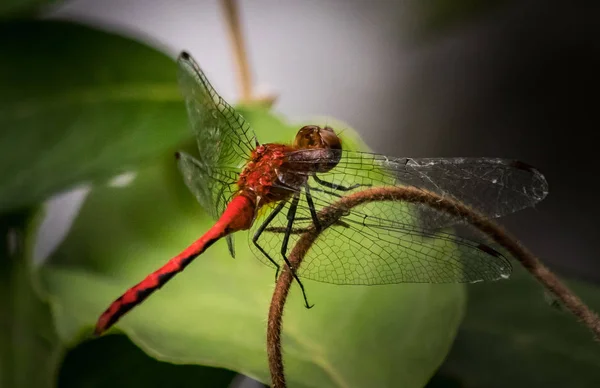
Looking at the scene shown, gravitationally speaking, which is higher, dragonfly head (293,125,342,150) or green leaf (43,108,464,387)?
dragonfly head (293,125,342,150)

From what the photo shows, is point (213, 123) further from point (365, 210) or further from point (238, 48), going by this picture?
point (238, 48)

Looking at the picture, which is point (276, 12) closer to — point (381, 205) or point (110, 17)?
point (110, 17)

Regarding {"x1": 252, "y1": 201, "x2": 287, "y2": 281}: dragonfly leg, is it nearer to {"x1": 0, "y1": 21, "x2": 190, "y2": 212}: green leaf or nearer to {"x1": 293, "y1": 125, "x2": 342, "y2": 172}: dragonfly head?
{"x1": 293, "y1": 125, "x2": 342, "y2": 172}: dragonfly head

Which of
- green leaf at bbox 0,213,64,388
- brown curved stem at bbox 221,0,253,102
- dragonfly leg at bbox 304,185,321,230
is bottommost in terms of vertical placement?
green leaf at bbox 0,213,64,388

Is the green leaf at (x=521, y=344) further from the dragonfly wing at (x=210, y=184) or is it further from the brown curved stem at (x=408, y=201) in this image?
the dragonfly wing at (x=210, y=184)

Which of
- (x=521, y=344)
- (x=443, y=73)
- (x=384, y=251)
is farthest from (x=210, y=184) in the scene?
(x=443, y=73)

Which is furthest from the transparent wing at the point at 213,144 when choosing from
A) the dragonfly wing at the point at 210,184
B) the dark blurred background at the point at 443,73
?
the dark blurred background at the point at 443,73

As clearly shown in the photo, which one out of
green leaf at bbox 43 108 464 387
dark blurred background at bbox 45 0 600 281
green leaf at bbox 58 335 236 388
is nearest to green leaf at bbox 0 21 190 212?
green leaf at bbox 43 108 464 387
